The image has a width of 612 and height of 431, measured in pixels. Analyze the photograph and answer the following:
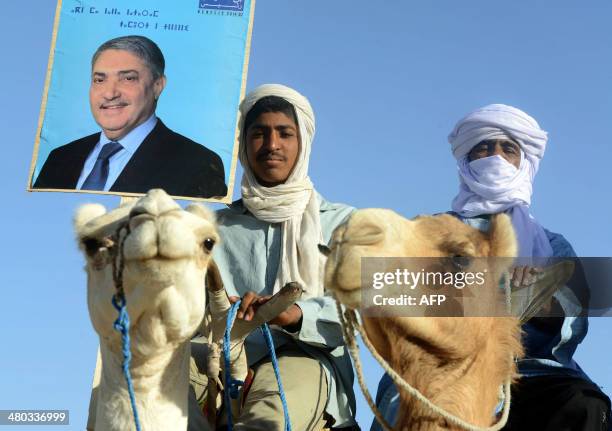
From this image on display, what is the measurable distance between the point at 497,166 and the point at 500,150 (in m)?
0.17

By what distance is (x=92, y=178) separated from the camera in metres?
6.11

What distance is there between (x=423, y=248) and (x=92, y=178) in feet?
10.7

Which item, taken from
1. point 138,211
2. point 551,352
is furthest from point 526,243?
point 138,211

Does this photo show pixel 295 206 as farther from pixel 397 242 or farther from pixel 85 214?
pixel 85 214

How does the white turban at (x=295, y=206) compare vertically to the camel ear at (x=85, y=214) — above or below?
above

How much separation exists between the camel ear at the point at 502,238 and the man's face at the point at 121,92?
11.1 ft

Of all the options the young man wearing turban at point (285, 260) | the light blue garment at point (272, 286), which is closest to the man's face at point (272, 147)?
the young man wearing turban at point (285, 260)

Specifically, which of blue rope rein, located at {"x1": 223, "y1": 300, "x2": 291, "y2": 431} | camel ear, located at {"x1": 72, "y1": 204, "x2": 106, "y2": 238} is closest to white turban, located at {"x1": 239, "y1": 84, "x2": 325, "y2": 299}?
blue rope rein, located at {"x1": 223, "y1": 300, "x2": 291, "y2": 431}

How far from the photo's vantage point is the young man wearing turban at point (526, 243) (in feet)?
13.8

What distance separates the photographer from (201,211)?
3.29 metres

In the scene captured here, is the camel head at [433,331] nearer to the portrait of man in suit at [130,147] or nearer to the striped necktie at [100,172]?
the portrait of man in suit at [130,147]

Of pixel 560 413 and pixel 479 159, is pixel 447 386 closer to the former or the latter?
pixel 560 413

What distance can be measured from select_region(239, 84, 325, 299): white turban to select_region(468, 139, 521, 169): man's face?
1232 mm

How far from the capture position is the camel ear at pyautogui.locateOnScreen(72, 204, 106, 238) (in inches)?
128
